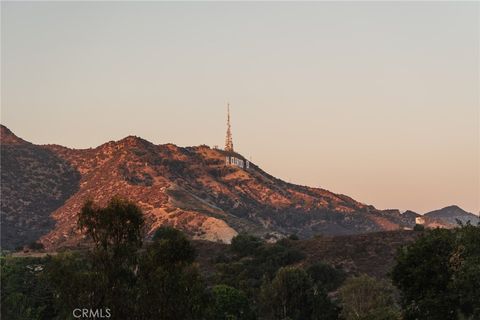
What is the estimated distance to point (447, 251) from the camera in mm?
43156

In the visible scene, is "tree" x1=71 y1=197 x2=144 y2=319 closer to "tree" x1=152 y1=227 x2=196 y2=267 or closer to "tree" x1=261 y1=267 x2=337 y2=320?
"tree" x1=152 y1=227 x2=196 y2=267

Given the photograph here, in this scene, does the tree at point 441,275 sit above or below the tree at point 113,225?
below

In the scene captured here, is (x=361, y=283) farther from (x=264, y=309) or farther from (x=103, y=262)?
(x=103, y=262)

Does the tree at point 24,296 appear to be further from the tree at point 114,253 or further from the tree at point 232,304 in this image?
the tree at point 232,304

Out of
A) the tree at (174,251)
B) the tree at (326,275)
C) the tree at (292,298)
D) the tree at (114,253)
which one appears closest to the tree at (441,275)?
the tree at (174,251)

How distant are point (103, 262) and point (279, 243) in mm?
85573

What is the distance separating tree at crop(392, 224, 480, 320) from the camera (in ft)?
128

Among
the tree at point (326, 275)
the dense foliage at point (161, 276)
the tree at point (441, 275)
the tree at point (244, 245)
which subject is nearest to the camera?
the dense foliage at point (161, 276)

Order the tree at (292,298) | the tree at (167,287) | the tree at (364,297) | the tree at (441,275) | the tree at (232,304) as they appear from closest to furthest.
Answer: the tree at (167,287)
the tree at (441,275)
the tree at (232,304)
the tree at (292,298)
the tree at (364,297)

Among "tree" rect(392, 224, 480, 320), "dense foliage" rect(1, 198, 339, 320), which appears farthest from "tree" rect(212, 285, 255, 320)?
"dense foliage" rect(1, 198, 339, 320)

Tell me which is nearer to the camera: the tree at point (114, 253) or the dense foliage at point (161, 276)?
the tree at point (114, 253)

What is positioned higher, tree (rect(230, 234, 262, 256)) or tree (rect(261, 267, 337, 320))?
tree (rect(230, 234, 262, 256))

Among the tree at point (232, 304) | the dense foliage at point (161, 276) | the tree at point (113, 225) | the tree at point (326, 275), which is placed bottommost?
the tree at point (232, 304)

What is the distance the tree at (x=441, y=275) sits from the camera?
39.0m
